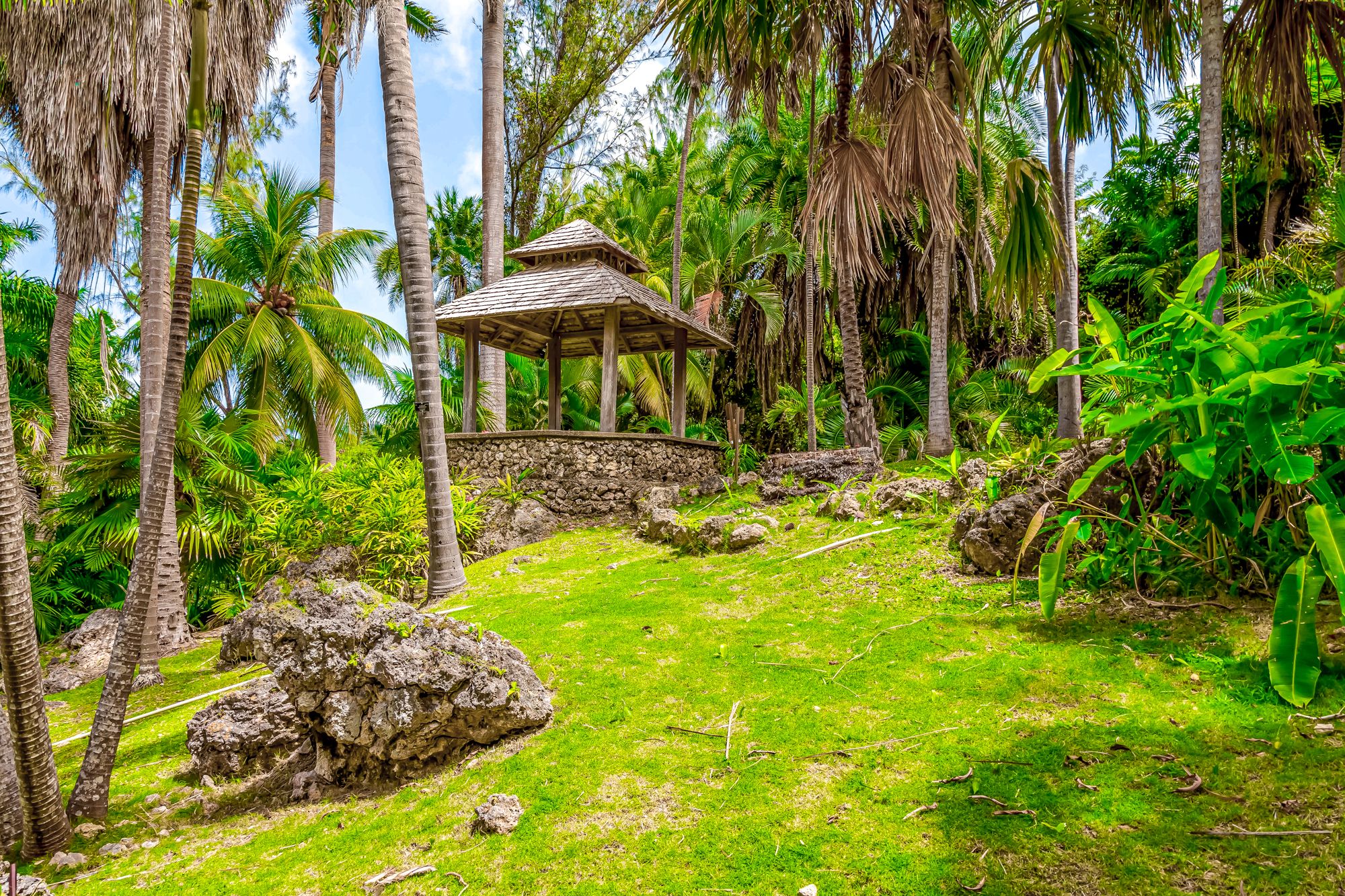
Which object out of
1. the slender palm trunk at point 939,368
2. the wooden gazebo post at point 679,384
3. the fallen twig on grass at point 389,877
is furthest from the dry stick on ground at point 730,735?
the wooden gazebo post at point 679,384

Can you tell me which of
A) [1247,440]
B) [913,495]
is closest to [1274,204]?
[913,495]

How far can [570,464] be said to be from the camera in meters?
11.5

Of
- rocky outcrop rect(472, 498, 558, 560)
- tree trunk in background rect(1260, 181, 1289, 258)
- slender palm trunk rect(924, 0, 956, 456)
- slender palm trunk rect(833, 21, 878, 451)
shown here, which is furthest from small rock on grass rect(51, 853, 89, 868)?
tree trunk in background rect(1260, 181, 1289, 258)

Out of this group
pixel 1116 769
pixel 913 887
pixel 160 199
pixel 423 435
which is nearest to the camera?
pixel 913 887

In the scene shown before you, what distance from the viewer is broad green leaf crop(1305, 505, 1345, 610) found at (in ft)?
7.25

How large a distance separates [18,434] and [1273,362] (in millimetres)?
19816

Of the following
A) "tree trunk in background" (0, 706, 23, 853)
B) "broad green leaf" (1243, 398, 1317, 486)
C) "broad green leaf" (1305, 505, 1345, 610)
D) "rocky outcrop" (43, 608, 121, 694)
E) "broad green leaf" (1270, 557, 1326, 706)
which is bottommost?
"rocky outcrop" (43, 608, 121, 694)

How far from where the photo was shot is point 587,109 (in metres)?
23.7

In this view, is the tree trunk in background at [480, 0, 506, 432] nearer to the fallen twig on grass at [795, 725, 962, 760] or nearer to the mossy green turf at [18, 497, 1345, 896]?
the mossy green turf at [18, 497, 1345, 896]

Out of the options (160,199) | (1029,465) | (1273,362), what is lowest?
(1029,465)

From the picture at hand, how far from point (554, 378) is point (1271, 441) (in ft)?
39.4

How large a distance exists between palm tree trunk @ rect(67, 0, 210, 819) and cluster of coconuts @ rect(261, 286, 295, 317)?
38.4 ft

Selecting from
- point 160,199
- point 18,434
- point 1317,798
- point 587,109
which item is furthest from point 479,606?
point 587,109

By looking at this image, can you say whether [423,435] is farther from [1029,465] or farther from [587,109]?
[587,109]
